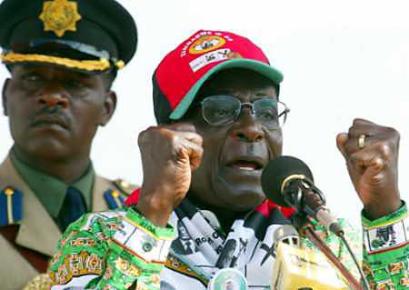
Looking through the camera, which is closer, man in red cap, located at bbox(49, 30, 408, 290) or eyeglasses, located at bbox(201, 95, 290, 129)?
man in red cap, located at bbox(49, 30, 408, 290)

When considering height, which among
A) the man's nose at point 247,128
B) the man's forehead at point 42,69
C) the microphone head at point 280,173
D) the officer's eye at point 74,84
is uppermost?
the man's forehead at point 42,69

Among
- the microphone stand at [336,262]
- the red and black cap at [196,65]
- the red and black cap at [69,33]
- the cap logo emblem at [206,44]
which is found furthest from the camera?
the red and black cap at [69,33]

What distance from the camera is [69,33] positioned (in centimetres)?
670

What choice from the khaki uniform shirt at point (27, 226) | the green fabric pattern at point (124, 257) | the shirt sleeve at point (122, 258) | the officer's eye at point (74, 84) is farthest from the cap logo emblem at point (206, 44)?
the officer's eye at point (74, 84)

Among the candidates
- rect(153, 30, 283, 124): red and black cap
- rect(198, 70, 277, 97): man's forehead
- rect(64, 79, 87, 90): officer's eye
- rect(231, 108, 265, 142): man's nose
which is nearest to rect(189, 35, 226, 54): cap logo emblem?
rect(153, 30, 283, 124): red and black cap

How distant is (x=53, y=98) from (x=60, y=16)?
0.62 m

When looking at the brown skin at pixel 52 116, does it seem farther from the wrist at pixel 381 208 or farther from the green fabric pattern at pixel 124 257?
the wrist at pixel 381 208

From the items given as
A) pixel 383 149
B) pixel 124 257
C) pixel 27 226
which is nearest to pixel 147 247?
pixel 124 257

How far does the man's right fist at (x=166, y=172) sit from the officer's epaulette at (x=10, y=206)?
2.58 meters

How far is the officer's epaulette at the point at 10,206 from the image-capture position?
20.5 ft

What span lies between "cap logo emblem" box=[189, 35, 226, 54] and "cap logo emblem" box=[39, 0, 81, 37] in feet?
7.52

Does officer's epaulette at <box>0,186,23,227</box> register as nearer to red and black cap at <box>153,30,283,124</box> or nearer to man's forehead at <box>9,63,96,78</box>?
man's forehead at <box>9,63,96,78</box>

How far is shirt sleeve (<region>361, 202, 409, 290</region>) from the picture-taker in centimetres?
396

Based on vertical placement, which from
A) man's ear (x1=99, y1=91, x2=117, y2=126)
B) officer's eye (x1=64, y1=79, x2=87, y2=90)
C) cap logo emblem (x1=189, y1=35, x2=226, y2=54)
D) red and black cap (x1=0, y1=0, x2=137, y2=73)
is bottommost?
man's ear (x1=99, y1=91, x2=117, y2=126)
